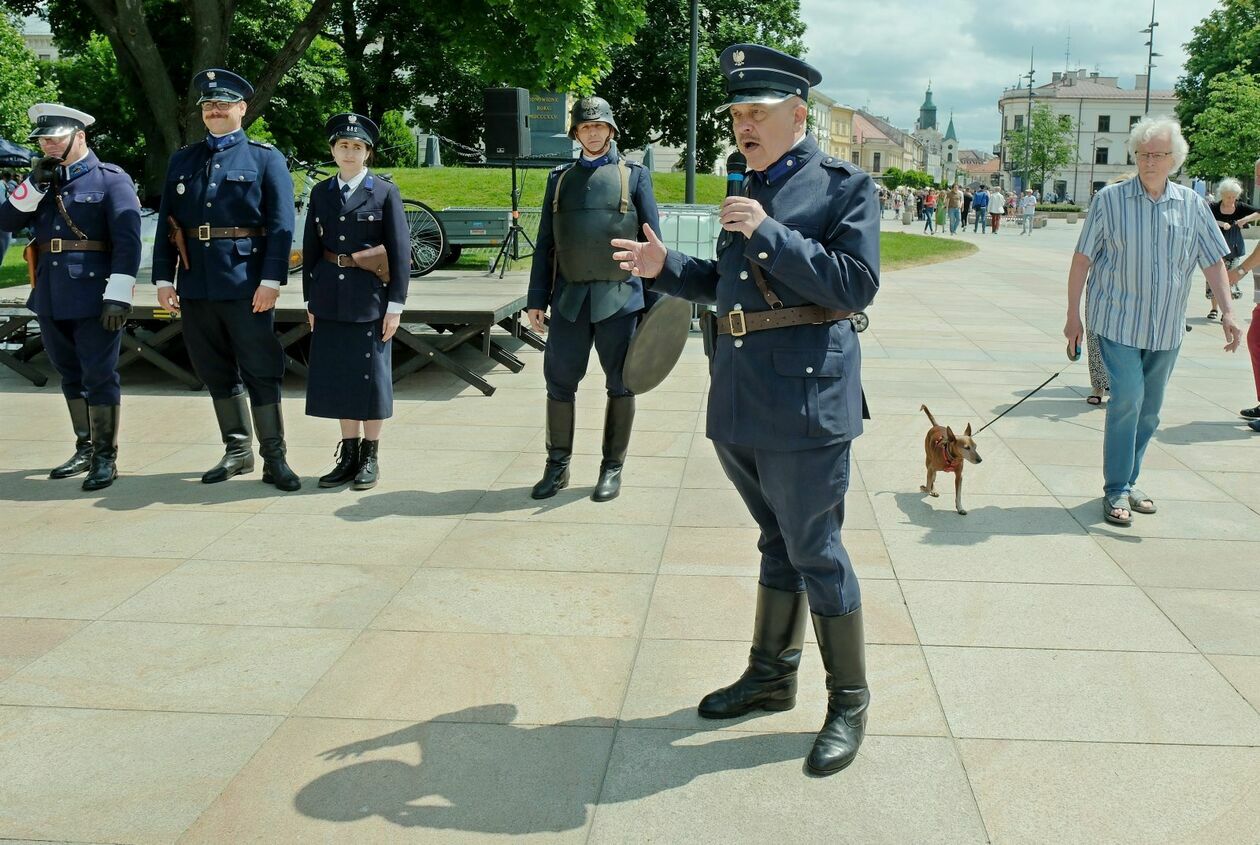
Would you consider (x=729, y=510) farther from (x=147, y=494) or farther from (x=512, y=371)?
(x=512, y=371)

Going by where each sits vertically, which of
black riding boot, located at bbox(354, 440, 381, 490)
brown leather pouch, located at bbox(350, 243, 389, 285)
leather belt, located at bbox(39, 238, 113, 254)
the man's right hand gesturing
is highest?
the man's right hand gesturing

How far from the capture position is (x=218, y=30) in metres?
15.1

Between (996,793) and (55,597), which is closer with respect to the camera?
(996,793)

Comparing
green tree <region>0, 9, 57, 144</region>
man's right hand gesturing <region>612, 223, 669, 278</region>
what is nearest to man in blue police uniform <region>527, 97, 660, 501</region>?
man's right hand gesturing <region>612, 223, 669, 278</region>

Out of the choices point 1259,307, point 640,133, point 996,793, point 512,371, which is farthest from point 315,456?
point 640,133

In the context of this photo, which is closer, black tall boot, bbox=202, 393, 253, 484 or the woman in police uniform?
the woman in police uniform

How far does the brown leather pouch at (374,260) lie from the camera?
6.38 meters

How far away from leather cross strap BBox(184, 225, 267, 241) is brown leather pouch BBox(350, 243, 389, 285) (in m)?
0.57

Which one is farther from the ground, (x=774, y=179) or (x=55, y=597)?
(x=774, y=179)

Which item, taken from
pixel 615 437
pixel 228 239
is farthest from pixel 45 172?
pixel 615 437

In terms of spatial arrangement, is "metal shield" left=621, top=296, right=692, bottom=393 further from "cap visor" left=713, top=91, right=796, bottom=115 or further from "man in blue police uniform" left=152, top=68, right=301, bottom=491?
"man in blue police uniform" left=152, top=68, right=301, bottom=491

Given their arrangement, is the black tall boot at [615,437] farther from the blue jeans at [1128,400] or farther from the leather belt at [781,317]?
the leather belt at [781,317]

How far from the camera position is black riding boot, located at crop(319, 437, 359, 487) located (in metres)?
6.72

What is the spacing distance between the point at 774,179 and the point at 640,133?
42.8 metres
